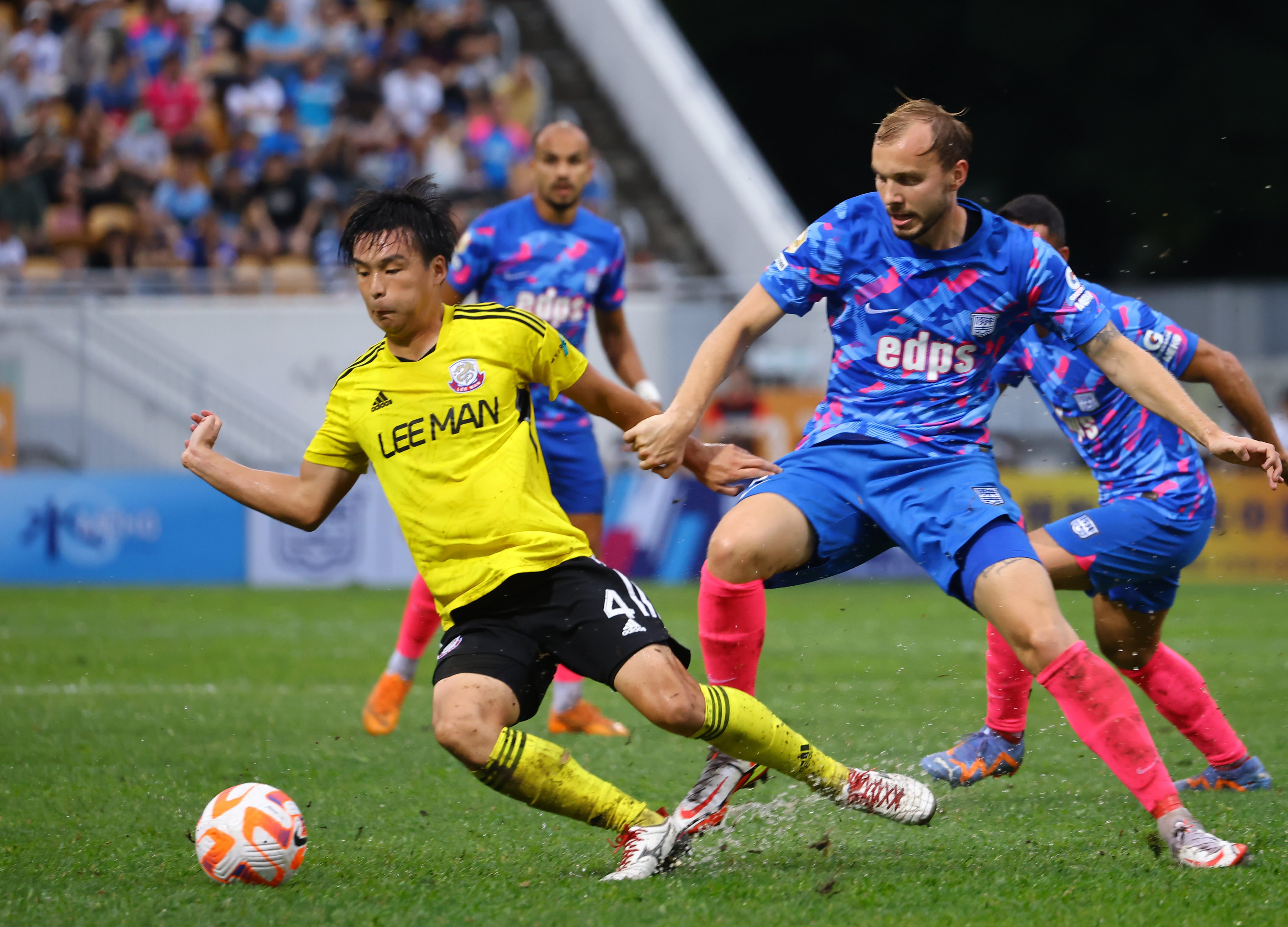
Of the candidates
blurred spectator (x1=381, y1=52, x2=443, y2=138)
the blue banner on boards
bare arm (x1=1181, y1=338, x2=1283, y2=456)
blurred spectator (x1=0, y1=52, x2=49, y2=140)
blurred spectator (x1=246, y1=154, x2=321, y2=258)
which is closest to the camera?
bare arm (x1=1181, y1=338, x2=1283, y2=456)

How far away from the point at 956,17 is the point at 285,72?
1214 cm

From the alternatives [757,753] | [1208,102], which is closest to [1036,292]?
[757,753]

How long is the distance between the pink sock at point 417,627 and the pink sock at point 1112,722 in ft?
11.1

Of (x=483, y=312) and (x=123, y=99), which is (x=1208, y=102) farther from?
(x=483, y=312)

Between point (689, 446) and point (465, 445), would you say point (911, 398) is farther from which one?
point (465, 445)

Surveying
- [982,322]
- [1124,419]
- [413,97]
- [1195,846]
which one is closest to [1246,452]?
[982,322]

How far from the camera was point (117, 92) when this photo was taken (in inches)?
690

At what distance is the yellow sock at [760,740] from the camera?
Result: 13.5 ft

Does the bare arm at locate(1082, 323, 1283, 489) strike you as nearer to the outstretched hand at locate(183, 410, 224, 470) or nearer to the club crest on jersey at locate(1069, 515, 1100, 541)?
the club crest on jersey at locate(1069, 515, 1100, 541)

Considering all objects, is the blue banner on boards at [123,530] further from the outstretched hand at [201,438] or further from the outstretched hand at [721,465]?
the outstretched hand at [721,465]

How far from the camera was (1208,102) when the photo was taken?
77.8 feet

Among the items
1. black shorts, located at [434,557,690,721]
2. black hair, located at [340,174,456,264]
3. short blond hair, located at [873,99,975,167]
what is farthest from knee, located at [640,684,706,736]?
short blond hair, located at [873,99,975,167]

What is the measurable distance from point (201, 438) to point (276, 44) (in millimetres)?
14747

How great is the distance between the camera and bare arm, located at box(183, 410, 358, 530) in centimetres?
435
